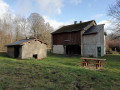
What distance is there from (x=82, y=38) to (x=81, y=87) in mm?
17471

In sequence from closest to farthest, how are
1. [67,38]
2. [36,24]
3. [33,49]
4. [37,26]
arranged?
[33,49], [67,38], [36,24], [37,26]

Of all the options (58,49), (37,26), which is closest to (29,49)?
(58,49)

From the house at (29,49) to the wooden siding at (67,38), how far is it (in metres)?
6.49

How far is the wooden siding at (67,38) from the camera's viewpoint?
22.4 meters

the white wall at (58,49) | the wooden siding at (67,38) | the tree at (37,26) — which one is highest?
the tree at (37,26)

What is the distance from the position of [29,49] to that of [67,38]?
31.7ft

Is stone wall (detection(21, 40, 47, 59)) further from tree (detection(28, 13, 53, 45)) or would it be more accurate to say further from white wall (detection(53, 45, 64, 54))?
tree (detection(28, 13, 53, 45))

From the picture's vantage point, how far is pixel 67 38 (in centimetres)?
2439

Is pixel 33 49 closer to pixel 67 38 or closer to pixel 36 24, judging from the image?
pixel 67 38

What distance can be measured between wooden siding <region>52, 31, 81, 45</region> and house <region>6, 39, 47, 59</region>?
21.3ft

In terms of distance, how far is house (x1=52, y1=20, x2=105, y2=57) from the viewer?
20703mm

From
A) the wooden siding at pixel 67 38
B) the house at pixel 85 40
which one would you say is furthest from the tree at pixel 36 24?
the house at pixel 85 40

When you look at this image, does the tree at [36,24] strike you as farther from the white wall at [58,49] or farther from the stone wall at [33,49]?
the stone wall at [33,49]

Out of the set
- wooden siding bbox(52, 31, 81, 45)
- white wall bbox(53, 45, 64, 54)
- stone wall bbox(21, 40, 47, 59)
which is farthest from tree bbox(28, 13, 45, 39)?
stone wall bbox(21, 40, 47, 59)
